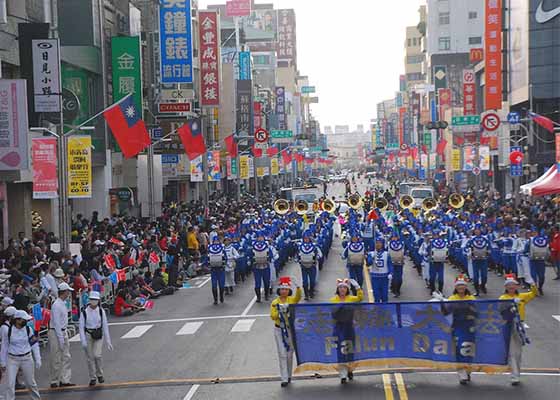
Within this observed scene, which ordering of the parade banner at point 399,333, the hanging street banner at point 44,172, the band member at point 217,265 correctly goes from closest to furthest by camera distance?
the parade banner at point 399,333 < the band member at point 217,265 < the hanging street banner at point 44,172

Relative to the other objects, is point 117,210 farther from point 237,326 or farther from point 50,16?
point 237,326

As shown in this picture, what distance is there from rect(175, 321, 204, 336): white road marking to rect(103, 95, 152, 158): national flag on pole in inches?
345

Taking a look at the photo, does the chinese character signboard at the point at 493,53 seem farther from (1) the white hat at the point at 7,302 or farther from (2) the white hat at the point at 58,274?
(1) the white hat at the point at 7,302

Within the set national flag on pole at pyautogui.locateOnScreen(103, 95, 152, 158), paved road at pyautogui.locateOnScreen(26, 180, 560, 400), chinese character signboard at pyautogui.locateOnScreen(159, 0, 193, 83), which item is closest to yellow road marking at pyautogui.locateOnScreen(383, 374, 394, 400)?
paved road at pyautogui.locateOnScreen(26, 180, 560, 400)

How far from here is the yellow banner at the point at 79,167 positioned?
27938 millimetres

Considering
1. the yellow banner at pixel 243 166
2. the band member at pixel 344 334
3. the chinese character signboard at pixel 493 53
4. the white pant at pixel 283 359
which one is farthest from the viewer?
the chinese character signboard at pixel 493 53

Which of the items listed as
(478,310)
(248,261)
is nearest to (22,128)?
(248,261)

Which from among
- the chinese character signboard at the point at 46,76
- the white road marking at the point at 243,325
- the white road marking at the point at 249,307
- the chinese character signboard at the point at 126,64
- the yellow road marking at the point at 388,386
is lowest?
the white road marking at the point at 249,307

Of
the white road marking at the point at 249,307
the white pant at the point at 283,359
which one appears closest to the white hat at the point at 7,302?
the white pant at the point at 283,359

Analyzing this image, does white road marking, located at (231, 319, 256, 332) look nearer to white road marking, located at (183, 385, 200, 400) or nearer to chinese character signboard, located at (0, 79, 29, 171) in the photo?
white road marking, located at (183, 385, 200, 400)

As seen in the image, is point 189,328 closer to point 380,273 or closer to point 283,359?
point 380,273

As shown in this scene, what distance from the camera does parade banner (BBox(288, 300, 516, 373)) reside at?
13.7 meters

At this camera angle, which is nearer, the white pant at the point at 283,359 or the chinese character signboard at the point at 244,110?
the white pant at the point at 283,359

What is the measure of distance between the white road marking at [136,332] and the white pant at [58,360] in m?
4.49
